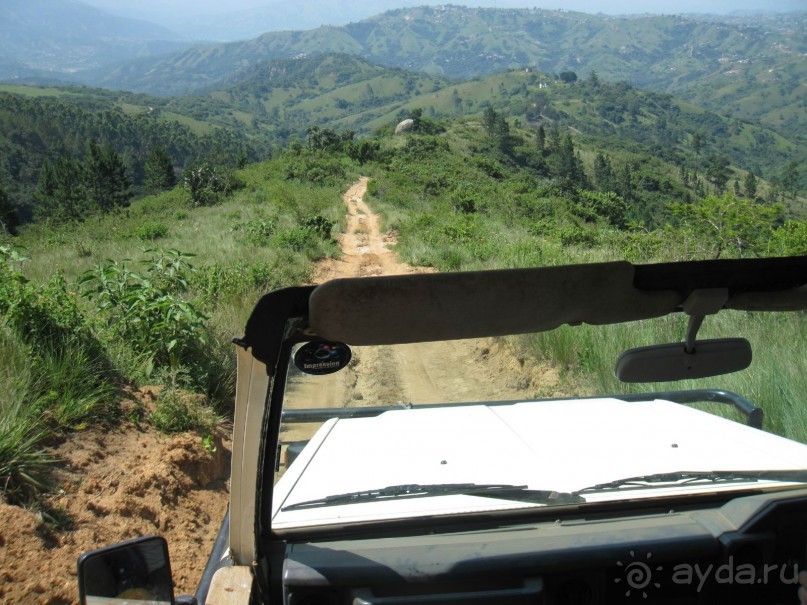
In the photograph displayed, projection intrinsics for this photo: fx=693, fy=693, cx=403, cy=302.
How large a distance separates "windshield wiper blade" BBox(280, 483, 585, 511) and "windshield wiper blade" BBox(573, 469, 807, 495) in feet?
0.23

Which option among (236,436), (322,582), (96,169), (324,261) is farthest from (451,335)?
(96,169)

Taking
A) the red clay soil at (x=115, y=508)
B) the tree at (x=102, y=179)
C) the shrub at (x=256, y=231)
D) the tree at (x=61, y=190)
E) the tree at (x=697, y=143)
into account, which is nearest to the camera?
the red clay soil at (x=115, y=508)

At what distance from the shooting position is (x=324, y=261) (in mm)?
13938

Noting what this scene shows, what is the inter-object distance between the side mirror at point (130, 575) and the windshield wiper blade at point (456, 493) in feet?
1.33

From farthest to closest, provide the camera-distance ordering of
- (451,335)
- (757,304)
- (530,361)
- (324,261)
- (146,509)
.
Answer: (324,261) < (530,361) < (146,509) < (757,304) < (451,335)

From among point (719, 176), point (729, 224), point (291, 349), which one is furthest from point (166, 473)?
point (719, 176)

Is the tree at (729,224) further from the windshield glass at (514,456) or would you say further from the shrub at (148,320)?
the windshield glass at (514,456)

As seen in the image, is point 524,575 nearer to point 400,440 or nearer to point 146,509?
point 400,440

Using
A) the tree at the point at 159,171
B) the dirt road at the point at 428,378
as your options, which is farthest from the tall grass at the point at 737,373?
the tree at the point at 159,171

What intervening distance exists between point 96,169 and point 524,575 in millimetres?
66810

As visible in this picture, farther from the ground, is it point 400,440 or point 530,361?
point 400,440

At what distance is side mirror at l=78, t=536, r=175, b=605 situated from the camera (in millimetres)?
1326

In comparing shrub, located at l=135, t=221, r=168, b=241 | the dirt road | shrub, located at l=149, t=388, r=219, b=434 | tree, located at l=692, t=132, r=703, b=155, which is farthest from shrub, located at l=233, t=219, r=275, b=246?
tree, located at l=692, t=132, r=703, b=155

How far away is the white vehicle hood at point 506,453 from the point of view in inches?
69.4
